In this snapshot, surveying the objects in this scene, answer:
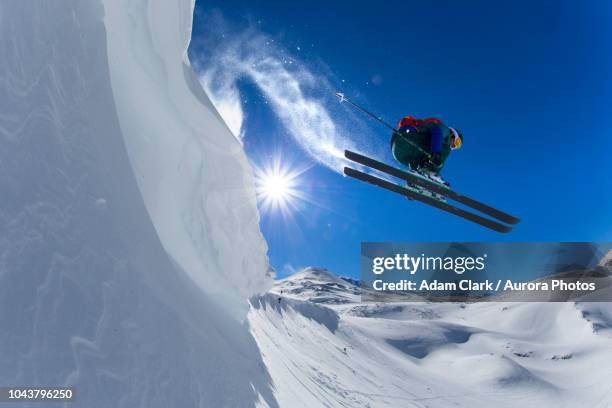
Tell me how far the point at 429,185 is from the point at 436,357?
35030 millimetres

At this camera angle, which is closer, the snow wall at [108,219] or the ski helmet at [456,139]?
the snow wall at [108,219]

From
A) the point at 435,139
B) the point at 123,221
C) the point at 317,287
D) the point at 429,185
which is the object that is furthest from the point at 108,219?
the point at 317,287

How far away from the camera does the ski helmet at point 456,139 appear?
11051 mm

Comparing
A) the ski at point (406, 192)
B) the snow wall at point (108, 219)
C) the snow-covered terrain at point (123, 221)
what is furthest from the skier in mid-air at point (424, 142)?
the snow wall at point (108, 219)

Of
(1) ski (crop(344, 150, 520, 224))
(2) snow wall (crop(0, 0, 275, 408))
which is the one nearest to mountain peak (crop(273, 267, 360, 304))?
(1) ski (crop(344, 150, 520, 224))

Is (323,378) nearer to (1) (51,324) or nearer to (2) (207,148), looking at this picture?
(2) (207,148)

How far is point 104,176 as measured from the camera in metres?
4.80

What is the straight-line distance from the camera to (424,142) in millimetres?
10859

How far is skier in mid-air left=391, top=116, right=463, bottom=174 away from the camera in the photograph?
10.8 m

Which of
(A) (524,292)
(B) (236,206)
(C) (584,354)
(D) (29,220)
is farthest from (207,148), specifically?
(A) (524,292)

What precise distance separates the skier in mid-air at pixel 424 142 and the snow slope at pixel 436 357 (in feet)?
20.9

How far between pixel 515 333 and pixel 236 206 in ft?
179

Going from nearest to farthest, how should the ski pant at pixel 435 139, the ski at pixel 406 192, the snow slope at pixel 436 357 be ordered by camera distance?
1. the ski pant at pixel 435 139
2. the ski at pixel 406 192
3. the snow slope at pixel 436 357

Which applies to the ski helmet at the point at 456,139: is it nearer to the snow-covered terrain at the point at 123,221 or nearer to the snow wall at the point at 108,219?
the snow-covered terrain at the point at 123,221
